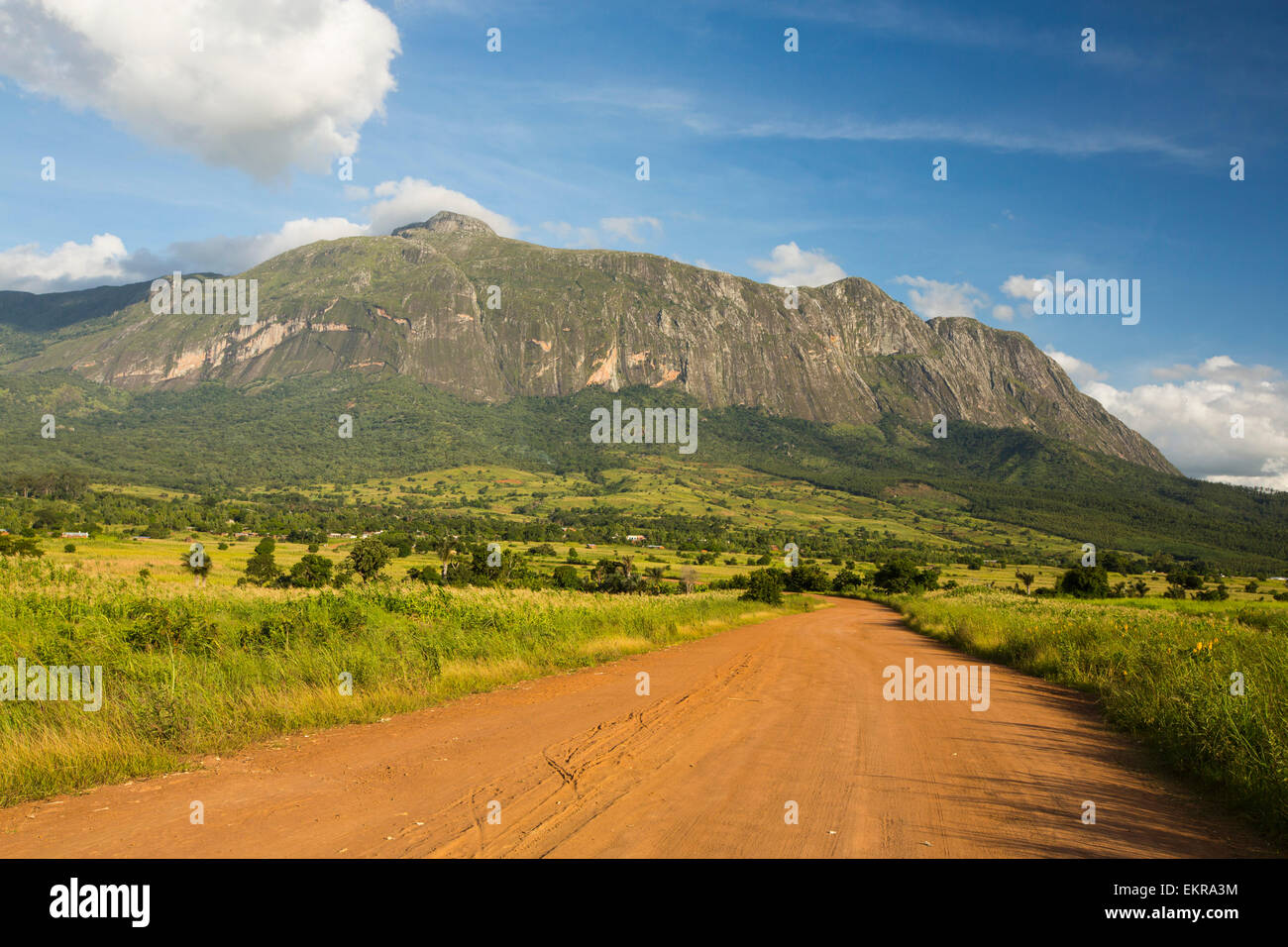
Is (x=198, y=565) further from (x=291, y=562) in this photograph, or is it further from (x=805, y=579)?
(x=805, y=579)

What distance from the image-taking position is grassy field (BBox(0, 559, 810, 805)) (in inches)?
281

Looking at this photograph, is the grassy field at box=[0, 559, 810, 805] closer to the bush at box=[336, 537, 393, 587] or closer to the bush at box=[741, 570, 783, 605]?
the bush at box=[336, 537, 393, 587]

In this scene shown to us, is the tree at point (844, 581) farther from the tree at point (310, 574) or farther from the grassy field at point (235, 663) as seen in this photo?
the grassy field at point (235, 663)


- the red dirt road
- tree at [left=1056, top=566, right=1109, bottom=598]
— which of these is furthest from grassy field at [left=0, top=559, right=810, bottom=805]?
tree at [left=1056, top=566, right=1109, bottom=598]

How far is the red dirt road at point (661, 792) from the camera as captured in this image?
5.30m

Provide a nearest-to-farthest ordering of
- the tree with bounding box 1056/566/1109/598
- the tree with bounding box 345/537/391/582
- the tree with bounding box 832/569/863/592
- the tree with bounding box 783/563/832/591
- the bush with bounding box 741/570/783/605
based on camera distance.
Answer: the tree with bounding box 345/537/391/582
the bush with bounding box 741/570/783/605
the tree with bounding box 1056/566/1109/598
the tree with bounding box 783/563/832/591
the tree with bounding box 832/569/863/592

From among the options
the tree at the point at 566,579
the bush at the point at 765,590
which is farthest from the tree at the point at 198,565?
the bush at the point at 765,590

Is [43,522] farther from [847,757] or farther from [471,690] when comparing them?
[847,757]

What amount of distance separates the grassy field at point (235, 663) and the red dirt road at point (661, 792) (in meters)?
0.51

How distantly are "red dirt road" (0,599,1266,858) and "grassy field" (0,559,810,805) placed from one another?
51cm

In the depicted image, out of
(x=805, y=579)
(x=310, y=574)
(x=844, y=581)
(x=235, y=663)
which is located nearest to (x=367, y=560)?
(x=310, y=574)

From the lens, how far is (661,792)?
652 cm
